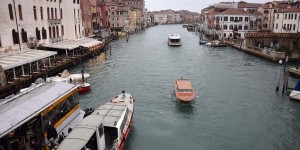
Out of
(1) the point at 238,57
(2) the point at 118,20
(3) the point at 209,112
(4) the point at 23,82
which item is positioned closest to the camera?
(3) the point at 209,112

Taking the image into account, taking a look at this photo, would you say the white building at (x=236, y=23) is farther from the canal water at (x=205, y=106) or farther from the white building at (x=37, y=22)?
the white building at (x=37, y=22)

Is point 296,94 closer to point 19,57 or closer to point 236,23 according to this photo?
point 19,57

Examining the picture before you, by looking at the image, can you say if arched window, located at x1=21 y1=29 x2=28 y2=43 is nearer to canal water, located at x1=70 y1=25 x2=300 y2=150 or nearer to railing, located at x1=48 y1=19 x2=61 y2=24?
railing, located at x1=48 y1=19 x2=61 y2=24

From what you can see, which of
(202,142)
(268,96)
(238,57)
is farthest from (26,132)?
(238,57)

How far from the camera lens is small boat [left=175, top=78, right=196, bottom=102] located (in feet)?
69.3

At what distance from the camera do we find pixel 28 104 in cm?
1220

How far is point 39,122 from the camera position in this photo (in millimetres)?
12438

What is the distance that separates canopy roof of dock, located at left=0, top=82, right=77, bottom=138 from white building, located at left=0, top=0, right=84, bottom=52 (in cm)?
1628

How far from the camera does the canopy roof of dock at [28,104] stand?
10562 millimetres

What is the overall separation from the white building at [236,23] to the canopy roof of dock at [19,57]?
4800cm

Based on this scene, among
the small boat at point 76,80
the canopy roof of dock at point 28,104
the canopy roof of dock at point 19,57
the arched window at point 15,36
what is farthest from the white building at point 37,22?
the canopy roof of dock at point 28,104

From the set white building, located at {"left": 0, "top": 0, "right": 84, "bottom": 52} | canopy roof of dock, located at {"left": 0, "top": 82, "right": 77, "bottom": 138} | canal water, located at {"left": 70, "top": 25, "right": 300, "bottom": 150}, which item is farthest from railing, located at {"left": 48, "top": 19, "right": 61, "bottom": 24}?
canopy roof of dock, located at {"left": 0, "top": 82, "right": 77, "bottom": 138}

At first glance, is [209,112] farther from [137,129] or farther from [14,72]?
[14,72]

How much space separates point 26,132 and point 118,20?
290 ft
